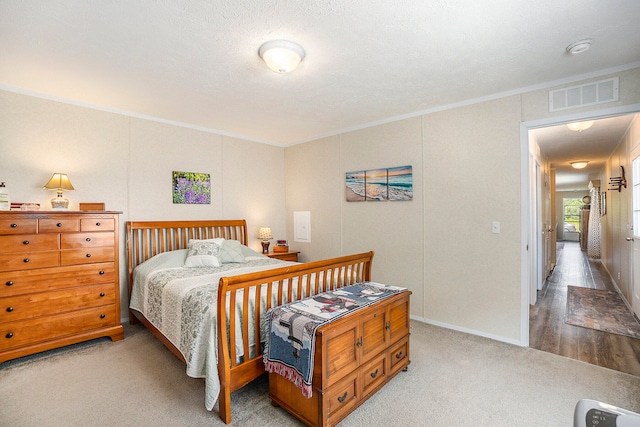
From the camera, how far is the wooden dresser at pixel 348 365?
1778 mm

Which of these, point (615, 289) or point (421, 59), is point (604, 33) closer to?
point (421, 59)

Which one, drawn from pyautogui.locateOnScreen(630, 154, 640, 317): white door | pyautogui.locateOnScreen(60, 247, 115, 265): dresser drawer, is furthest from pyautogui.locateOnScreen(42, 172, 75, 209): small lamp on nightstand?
pyautogui.locateOnScreen(630, 154, 640, 317): white door

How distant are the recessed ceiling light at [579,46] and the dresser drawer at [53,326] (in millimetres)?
4684

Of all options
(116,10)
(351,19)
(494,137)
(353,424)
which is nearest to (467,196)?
(494,137)

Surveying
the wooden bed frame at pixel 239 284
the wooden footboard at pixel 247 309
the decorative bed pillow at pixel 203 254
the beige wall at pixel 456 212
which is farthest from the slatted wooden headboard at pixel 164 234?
the wooden footboard at pixel 247 309

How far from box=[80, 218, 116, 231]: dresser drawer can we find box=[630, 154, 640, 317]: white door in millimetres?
5797

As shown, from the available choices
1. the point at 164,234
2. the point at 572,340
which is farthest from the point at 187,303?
the point at 572,340

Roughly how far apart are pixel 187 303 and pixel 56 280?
155cm

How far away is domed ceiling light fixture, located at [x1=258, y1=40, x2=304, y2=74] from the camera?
7.25 ft

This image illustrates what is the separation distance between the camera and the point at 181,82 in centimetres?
286

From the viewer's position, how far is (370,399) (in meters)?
2.16

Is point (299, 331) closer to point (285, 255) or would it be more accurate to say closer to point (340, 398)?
point (340, 398)

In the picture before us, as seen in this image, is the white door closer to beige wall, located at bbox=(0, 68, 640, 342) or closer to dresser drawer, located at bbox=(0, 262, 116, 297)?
beige wall, located at bbox=(0, 68, 640, 342)

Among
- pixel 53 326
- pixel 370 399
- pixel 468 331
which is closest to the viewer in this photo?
pixel 370 399
